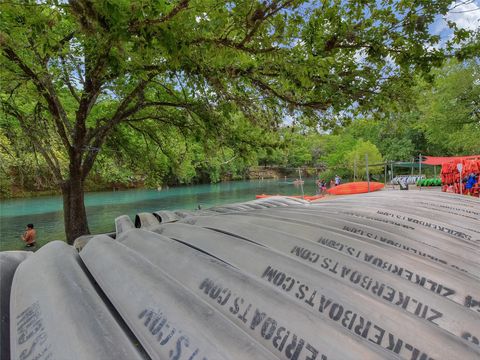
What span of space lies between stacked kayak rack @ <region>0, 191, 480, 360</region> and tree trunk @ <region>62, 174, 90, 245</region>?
5.03 m

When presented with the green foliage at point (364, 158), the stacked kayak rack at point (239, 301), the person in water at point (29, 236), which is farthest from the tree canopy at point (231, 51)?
the green foliage at point (364, 158)

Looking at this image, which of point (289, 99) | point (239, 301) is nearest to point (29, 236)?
point (289, 99)

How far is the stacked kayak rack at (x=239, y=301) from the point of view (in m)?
0.98

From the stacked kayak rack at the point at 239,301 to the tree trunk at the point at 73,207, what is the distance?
5032 mm

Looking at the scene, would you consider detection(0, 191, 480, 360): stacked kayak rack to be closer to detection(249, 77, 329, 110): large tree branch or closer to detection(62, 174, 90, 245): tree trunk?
Result: detection(249, 77, 329, 110): large tree branch

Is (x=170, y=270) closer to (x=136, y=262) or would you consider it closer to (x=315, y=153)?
(x=136, y=262)

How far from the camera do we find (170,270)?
1.47 metres

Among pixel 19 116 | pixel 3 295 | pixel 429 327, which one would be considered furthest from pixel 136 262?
pixel 19 116

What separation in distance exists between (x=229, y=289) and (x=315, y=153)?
8506cm

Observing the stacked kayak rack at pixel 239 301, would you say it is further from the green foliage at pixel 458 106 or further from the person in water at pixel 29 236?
the green foliage at pixel 458 106

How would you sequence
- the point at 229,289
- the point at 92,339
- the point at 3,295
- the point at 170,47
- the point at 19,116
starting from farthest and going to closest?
the point at 19,116, the point at 170,47, the point at 3,295, the point at 229,289, the point at 92,339

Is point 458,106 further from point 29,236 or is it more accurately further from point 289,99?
point 29,236

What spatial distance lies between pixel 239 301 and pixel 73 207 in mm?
6455

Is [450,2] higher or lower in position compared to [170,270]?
higher
